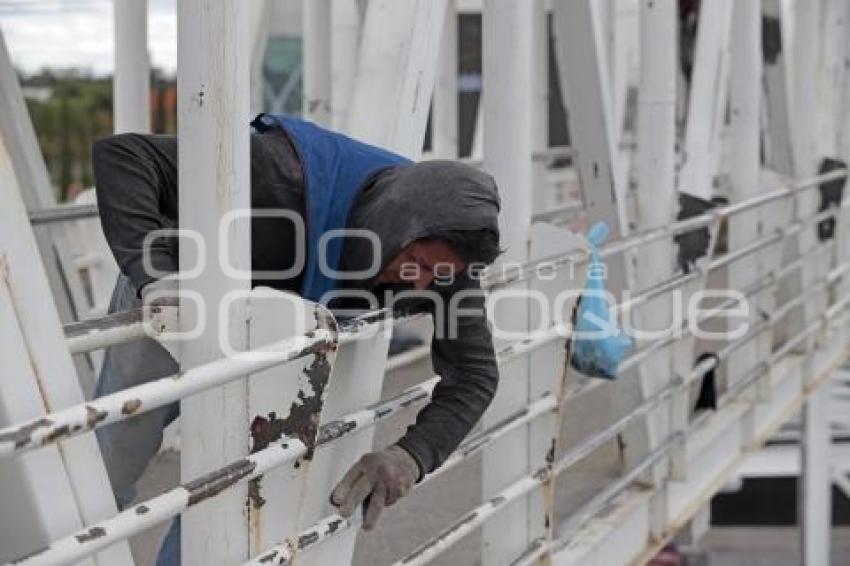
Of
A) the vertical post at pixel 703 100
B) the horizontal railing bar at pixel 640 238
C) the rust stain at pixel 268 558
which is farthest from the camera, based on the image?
the vertical post at pixel 703 100

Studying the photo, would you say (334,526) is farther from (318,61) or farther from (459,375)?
(318,61)

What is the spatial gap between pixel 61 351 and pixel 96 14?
598 inches

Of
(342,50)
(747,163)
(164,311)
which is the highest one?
(342,50)

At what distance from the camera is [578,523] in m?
3.78

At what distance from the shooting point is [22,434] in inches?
58.8

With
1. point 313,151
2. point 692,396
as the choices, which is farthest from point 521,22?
point 692,396

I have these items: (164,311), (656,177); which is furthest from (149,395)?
(656,177)

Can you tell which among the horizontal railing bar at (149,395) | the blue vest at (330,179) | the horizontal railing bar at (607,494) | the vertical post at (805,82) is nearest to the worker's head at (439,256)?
the blue vest at (330,179)

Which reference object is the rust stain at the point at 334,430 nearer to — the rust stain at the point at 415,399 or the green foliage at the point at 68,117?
the rust stain at the point at 415,399

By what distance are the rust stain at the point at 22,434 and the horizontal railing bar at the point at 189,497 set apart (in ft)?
0.49

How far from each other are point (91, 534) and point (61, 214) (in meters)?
2.59

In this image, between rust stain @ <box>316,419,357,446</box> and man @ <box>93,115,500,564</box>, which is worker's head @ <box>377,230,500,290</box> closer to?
man @ <box>93,115,500,564</box>

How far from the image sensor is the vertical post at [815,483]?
730 cm


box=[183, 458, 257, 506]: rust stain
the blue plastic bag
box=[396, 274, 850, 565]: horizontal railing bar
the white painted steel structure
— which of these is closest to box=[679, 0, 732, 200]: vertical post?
the white painted steel structure
